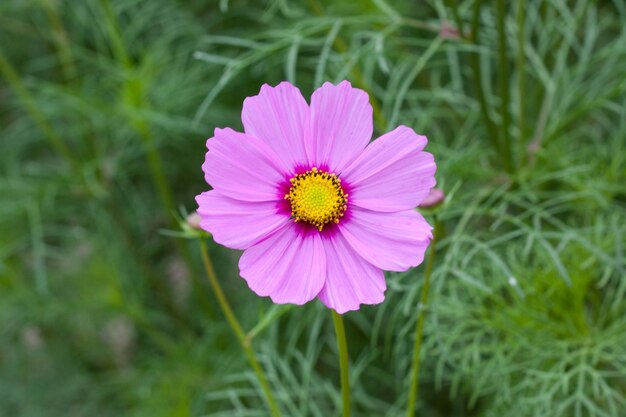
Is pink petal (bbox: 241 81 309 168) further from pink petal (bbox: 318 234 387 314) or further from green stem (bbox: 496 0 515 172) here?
green stem (bbox: 496 0 515 172)

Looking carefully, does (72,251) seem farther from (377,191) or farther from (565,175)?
(377,191)

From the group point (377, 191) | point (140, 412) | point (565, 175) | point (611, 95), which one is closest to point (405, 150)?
point (377, 191)

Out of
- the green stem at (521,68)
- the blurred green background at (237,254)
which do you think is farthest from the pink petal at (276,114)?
the green stem at (521,68)


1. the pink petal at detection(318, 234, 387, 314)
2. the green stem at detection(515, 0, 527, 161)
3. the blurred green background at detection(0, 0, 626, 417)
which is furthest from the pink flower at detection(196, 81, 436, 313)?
the green stem at detection(515, 0, 527, 161)

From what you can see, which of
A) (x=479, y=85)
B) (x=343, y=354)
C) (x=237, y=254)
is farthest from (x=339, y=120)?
(x=237, y=254)

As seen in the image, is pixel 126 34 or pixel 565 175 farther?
pixel 126 34

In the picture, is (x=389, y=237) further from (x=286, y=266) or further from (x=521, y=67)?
(x=521, y=67)
